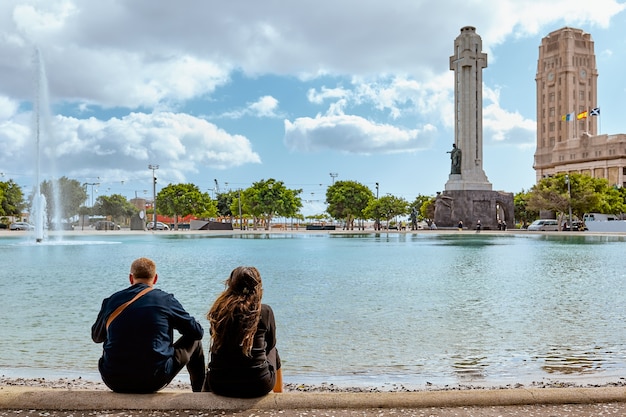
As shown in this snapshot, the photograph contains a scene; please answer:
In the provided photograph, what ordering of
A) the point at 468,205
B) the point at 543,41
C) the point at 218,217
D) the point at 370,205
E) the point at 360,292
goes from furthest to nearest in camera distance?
1. the point at 543,41
2. the point at 218,217
3. the point at 370,205
4. the point at 468,205
5. the point at 360,292

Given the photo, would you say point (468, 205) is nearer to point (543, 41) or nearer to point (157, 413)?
point (157, 413)

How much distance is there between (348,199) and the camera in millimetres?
95062

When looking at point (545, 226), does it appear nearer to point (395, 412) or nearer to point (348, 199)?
point (348, 199)

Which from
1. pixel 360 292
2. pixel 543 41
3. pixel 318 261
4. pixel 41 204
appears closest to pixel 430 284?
pixel 360 292

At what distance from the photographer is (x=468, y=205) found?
226 ft

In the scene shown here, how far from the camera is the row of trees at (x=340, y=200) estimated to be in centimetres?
7469

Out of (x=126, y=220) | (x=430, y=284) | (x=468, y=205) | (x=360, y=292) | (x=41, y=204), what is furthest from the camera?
(x=126, y=220)

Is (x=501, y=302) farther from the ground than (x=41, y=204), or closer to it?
closer to it

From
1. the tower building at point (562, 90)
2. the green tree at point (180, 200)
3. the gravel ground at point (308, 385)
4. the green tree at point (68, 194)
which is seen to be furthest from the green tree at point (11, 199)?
the tower building at point (562, 90)

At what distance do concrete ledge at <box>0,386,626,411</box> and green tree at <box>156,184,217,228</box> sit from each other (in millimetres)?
95538

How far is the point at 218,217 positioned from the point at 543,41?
109 metres

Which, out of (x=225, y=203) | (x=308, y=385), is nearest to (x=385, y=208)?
(x=225, y=203)

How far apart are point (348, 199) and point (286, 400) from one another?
295ft

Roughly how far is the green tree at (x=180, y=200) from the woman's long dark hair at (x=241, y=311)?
315ft
